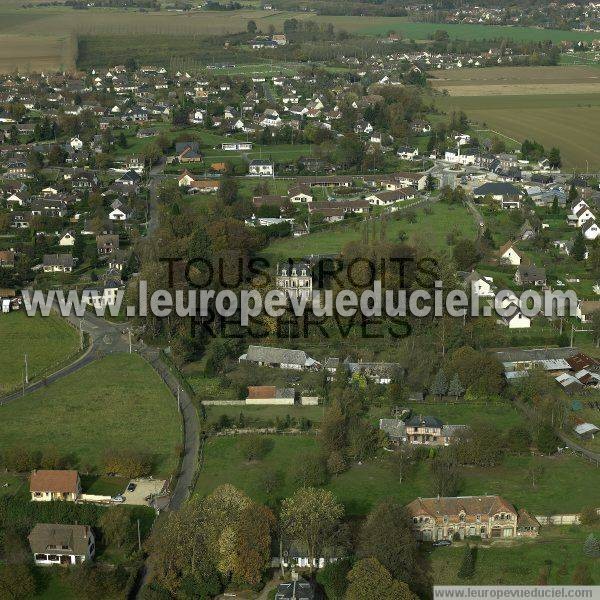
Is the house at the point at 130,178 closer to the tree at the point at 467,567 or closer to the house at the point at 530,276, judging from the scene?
the house at the point at 530,276

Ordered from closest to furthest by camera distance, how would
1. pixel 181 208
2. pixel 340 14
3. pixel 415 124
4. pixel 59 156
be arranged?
pixel 181 208 < pixel 59 156 < pixel 415 124 < pixel 340 14

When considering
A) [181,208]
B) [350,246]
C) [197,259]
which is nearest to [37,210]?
[181,208]

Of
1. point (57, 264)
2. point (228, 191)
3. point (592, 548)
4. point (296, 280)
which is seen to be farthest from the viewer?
point (228, 191)

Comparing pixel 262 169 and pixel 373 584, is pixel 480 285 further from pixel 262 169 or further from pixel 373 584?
pixel 262 169

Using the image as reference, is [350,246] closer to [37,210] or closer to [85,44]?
[37,210]

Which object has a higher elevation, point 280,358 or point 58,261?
point 58,261

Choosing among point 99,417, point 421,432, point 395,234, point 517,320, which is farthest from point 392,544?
point 395,234
